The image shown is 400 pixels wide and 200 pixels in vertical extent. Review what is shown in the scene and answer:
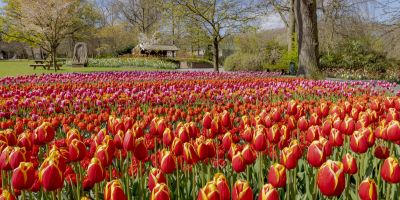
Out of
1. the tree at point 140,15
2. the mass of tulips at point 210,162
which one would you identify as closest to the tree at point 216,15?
the mass of tulips at point 210,162

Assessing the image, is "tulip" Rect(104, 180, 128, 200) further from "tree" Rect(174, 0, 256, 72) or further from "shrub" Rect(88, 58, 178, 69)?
"shrub" Rect(88, 58, 178, 69)

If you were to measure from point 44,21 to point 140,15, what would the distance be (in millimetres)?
39741

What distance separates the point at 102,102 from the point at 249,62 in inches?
859

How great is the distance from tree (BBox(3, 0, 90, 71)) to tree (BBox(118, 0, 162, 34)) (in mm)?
12502

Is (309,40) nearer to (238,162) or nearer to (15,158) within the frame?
(238,162)

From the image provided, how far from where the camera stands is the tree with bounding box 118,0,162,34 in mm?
67875

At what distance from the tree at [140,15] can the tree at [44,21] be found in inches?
492

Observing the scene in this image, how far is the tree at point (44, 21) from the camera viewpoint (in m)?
29.9

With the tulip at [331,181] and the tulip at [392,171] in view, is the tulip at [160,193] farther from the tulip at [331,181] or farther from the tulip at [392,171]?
the tulip at [392,171]

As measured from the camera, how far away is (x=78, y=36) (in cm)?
5441

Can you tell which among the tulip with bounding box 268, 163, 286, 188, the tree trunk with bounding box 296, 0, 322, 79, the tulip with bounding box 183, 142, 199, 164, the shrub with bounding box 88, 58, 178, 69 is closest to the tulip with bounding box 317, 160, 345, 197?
the tulip with bounding box 268, 163, 286, 188

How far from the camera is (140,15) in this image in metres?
70.1

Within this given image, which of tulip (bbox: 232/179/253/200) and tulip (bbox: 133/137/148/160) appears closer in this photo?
tulip (bbox: 232/179/253/200)

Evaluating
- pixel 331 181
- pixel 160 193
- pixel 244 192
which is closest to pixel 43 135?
pixel 160 193
